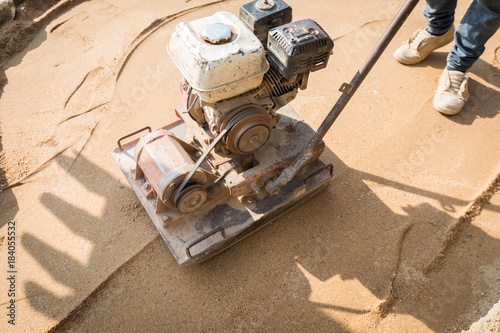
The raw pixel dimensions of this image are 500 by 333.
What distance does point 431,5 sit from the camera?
4023 millimetres

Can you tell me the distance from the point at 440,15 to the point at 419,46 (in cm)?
39

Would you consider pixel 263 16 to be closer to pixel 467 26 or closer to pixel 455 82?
pixel 467 26

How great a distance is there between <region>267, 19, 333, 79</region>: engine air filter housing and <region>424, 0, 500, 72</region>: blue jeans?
2149 millimetres

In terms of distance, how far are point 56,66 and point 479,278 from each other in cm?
520

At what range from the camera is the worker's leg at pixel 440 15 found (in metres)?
3.96

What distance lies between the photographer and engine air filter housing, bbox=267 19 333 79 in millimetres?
2271

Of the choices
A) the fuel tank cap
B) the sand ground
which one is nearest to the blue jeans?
the sand ground

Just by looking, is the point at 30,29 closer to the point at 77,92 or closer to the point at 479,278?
the point at 77,92

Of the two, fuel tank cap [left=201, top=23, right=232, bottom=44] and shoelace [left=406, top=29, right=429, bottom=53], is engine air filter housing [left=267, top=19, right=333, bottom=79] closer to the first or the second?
fuel tank cap [left=201, top=23, right=232, bottom=44]

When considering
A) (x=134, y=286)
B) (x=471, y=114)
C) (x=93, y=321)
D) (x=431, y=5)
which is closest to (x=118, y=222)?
(x=134, y=286)

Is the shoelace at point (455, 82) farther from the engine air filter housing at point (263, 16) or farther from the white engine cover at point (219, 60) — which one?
the white engine cover at point (219, 60)

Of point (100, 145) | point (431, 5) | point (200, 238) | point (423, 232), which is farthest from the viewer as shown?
point (431, 5)

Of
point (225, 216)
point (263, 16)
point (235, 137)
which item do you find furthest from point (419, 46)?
point (225, 216)

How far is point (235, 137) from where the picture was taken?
8.37 feet
